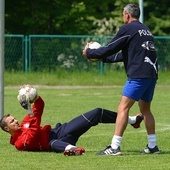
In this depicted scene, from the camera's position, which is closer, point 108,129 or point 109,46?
point 109,46

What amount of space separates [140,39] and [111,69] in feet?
82.6

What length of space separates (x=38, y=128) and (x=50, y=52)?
25119 mm

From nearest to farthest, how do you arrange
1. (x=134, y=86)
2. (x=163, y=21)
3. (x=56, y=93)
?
(x=134, y=86) → (x=56, y=93) → (x=163, y=21)

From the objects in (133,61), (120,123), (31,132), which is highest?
(133,61)

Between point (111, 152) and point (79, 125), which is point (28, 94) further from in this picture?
point (111, 152)

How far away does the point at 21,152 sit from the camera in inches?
514

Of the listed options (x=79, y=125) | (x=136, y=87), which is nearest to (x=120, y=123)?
(x=136, y=87)

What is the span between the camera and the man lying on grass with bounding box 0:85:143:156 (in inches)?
507

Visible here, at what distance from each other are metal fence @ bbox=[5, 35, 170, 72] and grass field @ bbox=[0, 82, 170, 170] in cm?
993

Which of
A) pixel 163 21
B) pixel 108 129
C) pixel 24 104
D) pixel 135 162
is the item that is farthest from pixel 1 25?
pixel 163 21

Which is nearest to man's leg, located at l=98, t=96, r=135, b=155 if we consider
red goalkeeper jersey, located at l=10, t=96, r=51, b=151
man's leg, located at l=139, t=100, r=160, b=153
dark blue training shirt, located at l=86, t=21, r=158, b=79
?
dark blue training shirt, located at l=86, t=21, r=158, b=79

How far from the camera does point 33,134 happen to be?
1281 centimetres

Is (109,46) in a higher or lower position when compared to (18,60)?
higher

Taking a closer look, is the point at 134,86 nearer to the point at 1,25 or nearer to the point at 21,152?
the point at 21,152
